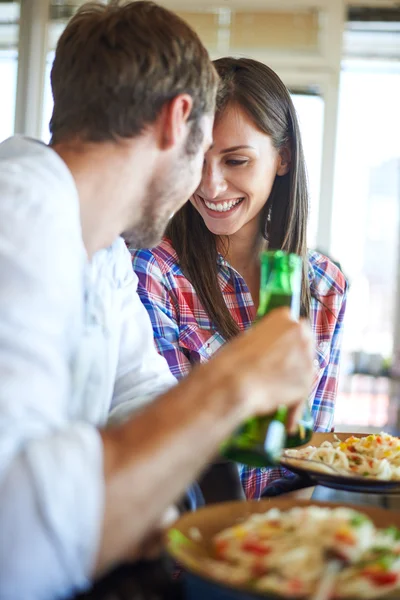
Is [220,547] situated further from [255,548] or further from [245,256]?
[245,256]

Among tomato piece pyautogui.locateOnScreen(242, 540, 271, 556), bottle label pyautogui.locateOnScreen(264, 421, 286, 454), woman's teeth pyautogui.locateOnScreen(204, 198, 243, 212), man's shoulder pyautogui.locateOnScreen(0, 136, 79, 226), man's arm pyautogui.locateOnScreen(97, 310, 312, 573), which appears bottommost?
tomato piece pyautogui.locateOnScreen(242, 540, 271, 556)

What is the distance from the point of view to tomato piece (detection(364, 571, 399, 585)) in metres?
0.74

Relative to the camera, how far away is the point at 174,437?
0.75 m

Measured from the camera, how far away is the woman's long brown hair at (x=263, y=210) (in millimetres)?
2082

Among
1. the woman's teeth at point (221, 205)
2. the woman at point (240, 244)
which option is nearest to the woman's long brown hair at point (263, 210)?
the woman at point (240, 244)

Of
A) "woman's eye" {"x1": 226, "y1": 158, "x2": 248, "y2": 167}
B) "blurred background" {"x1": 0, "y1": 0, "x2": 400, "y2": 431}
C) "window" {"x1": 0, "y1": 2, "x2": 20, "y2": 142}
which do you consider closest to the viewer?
"woman's eye" {"x1": 226, "y1": 158, "x2": 248, "y2": 167}

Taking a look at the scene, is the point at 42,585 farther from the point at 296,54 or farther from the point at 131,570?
the point at 296,54

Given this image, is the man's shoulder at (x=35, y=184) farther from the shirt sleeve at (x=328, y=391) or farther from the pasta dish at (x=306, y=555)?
the shirt sleeve at (x=328, y=391)

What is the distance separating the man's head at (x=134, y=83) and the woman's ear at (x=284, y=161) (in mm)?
1010

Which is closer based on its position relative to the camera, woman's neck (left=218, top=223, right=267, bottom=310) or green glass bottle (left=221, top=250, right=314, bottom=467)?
green glass bottle (left=221, top=250, right=314, bottom=467)

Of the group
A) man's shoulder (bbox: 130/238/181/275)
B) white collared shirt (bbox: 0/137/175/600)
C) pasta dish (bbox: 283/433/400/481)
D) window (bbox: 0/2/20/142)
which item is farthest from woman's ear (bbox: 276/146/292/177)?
window (bbox: 0/2/20/142)

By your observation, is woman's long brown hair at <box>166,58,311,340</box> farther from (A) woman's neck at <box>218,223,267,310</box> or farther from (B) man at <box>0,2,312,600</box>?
(B) man at <box>0,2,312,600</box>

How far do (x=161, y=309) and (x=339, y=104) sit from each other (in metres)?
4.01

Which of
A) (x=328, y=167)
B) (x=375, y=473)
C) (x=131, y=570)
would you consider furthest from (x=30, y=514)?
(x=328, y=167)
